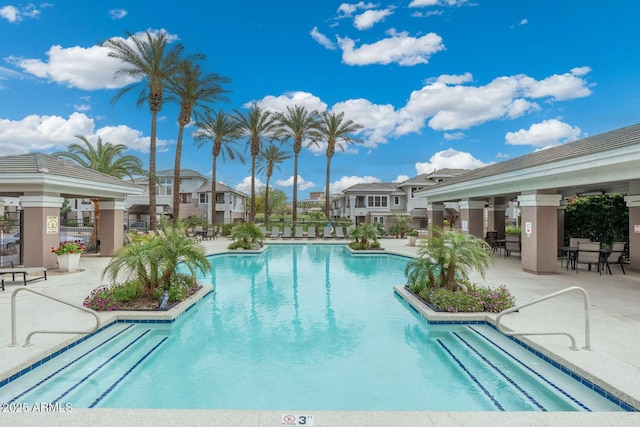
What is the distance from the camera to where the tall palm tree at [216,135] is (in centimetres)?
3512

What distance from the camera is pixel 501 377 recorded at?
540 cm

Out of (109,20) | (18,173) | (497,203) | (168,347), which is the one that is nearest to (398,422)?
(168,347)

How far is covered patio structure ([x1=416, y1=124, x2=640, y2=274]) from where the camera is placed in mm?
9633

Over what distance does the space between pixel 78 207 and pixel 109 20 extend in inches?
1495

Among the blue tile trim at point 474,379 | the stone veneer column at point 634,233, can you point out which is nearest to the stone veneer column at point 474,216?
the stone veneer column at point 634,233

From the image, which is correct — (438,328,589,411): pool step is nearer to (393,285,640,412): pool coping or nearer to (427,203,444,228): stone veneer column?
(393,285,640,412): pool coping

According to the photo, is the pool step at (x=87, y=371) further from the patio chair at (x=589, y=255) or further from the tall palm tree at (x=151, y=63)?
the tall palm tree at (x=151, y=63)

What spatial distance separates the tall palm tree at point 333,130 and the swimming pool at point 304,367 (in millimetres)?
29249

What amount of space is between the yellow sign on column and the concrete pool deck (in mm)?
2601

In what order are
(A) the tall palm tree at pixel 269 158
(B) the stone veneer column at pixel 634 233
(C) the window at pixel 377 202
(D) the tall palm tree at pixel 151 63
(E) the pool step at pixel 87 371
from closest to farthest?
(E) the pool step at pixel 87 371 < (B) the stone veneer column at pixel 634 233 < (D) the tall palm tree at pixel 151 63 < (A) the tall palm tree at pixel 269 158 < (C) the window at pixel 377 202

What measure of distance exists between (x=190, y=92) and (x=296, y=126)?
12.4 metres

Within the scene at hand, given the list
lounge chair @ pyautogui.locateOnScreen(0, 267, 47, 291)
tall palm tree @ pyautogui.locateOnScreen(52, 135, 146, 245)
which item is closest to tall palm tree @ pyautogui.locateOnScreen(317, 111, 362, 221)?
tall palm tree @ pyautogui.locateOnScreen(52, 135, 146, 245)

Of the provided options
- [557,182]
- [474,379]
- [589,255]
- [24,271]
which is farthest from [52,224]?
[589,255]

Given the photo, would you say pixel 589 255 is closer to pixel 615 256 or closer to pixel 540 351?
pixel 615 256
